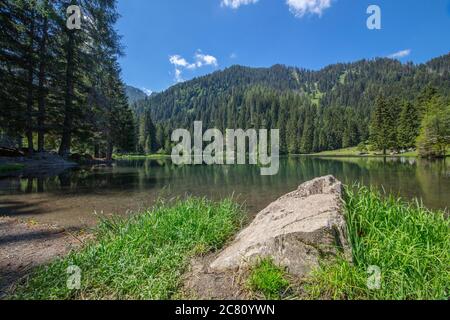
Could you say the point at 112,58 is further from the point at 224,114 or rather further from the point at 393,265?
the point at 224,114

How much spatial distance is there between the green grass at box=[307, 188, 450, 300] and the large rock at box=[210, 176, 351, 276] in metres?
0.20

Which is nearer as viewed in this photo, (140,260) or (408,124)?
(140,260)

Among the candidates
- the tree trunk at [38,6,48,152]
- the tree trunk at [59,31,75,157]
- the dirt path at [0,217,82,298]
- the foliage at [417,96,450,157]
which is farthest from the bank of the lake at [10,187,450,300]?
the foliage at [417,96,450,157]

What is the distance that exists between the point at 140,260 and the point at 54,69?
28.6 meters

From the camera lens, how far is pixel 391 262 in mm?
3578

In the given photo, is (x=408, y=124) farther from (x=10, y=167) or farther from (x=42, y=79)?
(x=10, y=167)

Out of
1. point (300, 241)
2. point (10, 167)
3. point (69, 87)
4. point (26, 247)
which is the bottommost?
point (26, 247)

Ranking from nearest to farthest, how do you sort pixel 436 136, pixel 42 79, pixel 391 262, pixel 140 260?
pixel 391 262 < pixel 140 260 < pixel 42 79 < pixel 436 136

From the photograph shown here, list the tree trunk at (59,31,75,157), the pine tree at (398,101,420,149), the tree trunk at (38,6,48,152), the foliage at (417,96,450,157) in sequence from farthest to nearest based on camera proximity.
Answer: the pine tree at (398,101,420,149) < the foliage at (417,96,450,157) < the tree trunk at (59,31,75,157) < the tree trunk at (38,6,48,152)

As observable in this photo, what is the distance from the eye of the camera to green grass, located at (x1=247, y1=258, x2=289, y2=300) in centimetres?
335

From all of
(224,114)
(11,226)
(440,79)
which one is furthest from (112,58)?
(440,79)

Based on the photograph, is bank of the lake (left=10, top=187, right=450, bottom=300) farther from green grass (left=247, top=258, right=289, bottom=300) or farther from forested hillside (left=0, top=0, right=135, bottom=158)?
forested hillside (left=0, top=0, right=135, bottom=158)

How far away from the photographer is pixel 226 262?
4082 mm

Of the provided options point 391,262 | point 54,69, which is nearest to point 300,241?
point 391,262
